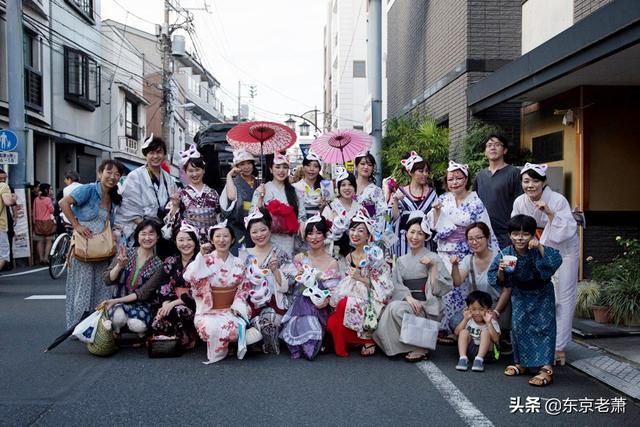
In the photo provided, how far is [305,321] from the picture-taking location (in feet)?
19.3

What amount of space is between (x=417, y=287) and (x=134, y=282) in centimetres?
267

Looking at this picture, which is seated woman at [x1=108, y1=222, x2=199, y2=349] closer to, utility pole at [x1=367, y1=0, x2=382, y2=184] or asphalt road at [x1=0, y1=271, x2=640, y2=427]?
asphalt road at [x1=0, y1=271, x2=640, y2=427]

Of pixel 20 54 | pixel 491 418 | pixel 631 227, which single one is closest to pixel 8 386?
pixel 491 418

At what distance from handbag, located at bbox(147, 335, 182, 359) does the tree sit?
7080 mm

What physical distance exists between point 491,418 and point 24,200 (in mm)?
11051

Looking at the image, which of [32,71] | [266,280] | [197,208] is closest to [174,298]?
[266,280]

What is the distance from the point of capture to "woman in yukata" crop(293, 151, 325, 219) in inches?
285

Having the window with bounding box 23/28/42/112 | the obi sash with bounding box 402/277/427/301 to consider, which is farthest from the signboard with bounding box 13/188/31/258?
the obi sash with bounding box 402/277/427/301

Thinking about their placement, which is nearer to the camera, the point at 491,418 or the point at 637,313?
the point at 491,418

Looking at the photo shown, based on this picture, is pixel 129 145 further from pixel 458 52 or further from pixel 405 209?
pixel 405 209

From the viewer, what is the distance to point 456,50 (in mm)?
12305

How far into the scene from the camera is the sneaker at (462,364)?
5293 mm

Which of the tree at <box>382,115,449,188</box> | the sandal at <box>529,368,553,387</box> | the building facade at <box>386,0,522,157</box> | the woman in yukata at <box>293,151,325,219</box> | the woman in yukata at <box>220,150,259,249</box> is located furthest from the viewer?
the tree at <box>382,115,449,188</box>

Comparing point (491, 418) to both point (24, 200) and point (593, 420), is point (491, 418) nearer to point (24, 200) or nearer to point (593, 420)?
point (593, 420)
